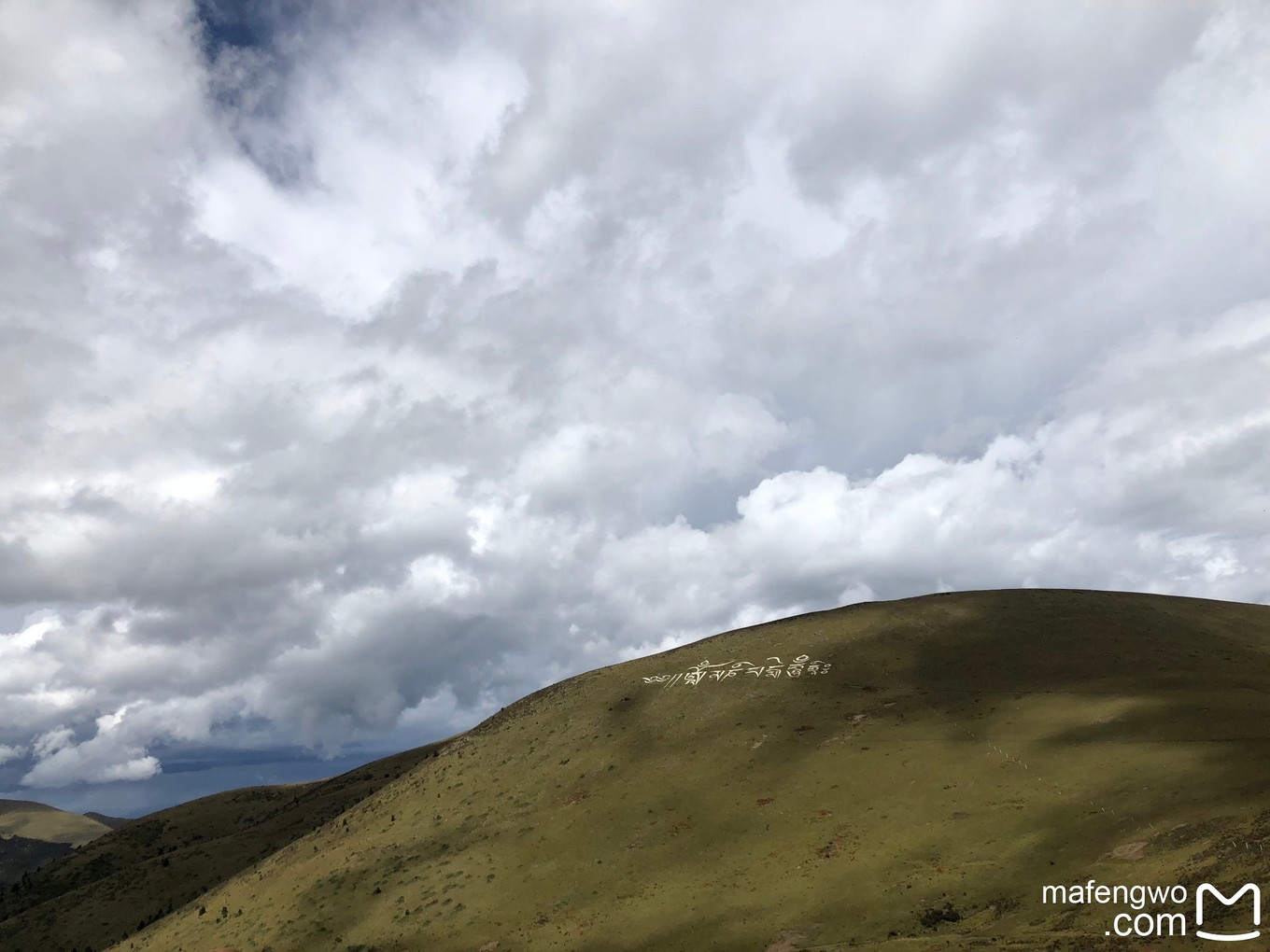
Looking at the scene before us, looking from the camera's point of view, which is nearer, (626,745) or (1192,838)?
(1192,838)

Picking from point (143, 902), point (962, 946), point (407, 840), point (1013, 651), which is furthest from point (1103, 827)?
point (143, 902)

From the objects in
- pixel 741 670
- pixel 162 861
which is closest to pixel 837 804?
pixel 741 670

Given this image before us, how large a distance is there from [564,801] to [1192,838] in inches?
2243

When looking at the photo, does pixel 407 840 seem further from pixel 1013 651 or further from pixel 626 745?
pixel 1013 651

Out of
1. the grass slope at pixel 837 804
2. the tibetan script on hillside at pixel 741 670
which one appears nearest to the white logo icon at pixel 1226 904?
the grass slope at pixel 837 804

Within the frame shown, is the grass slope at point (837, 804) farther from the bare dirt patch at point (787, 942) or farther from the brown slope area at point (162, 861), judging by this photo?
the brown slope area at point (162, 861)

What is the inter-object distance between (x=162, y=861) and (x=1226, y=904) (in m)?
134

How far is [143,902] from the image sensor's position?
111 meters

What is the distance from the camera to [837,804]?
68.5m

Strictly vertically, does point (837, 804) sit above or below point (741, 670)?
below

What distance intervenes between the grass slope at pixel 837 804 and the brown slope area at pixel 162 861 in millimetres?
12369

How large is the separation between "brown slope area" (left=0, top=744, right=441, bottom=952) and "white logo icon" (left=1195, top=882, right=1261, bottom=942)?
11109 centimetres

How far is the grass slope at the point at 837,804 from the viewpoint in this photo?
50875 millimetres

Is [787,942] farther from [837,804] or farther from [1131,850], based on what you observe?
[1131,850]
